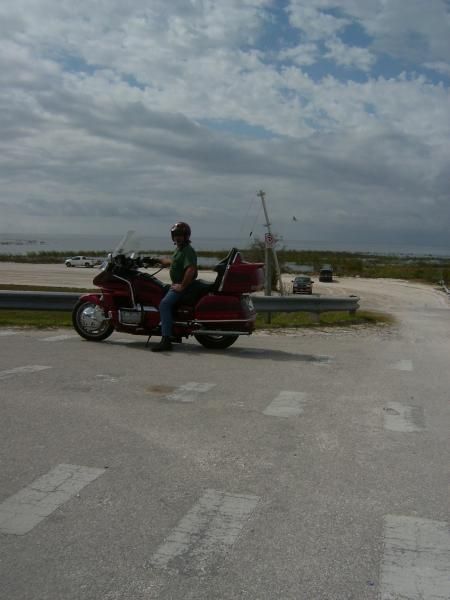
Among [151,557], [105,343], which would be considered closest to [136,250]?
[105,343]

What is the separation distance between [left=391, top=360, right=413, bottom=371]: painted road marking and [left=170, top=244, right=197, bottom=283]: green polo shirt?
3.25m

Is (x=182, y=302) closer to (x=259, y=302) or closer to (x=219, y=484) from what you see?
Result: (x=259, y=302)

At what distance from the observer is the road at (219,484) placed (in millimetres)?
3205

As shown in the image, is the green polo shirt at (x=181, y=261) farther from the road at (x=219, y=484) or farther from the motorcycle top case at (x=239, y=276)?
the road at (x=219, y=484)

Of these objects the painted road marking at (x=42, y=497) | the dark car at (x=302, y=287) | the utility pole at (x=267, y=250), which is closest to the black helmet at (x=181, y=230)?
the painted road marking at (x=42, y=497)

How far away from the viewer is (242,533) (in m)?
3.68

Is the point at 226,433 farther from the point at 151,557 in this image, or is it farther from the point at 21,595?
the point at 21,595

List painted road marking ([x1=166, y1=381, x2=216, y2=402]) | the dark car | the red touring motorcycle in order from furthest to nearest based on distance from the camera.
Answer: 1. the dark car
2. the red touring motorcycle
3. painted road marking ([x1=166, y1=381, x2=216, y2=402])

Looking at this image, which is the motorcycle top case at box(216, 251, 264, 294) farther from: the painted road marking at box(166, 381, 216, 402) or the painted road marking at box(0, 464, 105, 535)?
the painted road marking at box(0, 464, 105, 535)

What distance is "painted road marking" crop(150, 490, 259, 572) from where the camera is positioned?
3.36 meters

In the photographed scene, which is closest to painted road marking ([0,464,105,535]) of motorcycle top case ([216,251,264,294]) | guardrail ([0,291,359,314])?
motorcycle top case ([216,251,264,294])

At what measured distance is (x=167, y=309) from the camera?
31.9 feet

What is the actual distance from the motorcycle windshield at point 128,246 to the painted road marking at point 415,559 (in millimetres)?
7203

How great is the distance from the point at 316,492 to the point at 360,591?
121 cm
